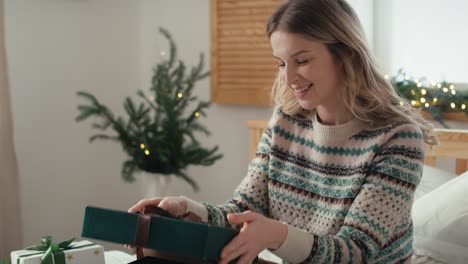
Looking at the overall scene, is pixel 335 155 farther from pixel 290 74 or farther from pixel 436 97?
pixel 436 97

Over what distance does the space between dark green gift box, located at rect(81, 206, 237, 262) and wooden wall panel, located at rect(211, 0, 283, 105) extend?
6.39 ft

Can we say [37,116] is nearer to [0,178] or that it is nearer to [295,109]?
[0,178]

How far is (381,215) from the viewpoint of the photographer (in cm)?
143

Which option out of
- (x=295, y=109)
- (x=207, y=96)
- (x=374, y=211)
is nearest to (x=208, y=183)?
(x=207, y=96)

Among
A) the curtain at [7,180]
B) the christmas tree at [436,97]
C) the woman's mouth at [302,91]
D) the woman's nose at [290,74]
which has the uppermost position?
the woman's nose at [290,74]

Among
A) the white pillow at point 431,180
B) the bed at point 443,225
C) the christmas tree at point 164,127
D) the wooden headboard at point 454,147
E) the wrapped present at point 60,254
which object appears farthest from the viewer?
the christmas tree at point 164,127

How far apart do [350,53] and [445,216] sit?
24.6 inches

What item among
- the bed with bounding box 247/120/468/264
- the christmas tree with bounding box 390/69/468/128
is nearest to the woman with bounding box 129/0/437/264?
the bed with bounding box 247/120/468/264

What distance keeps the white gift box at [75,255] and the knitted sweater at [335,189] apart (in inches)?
13.8

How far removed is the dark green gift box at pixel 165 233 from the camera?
1176mm

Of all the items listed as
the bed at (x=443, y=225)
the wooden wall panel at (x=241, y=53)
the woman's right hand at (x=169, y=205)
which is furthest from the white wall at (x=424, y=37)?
the woman's right hand at (x=169, y=205)

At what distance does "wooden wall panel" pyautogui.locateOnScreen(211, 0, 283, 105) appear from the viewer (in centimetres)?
321

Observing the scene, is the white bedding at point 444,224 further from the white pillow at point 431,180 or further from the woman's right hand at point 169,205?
the woman's right hand at point 169,205

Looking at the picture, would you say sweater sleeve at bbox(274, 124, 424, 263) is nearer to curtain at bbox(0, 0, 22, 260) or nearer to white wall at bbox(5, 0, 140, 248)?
curtain at bbox(0, 0, 22, 260)
